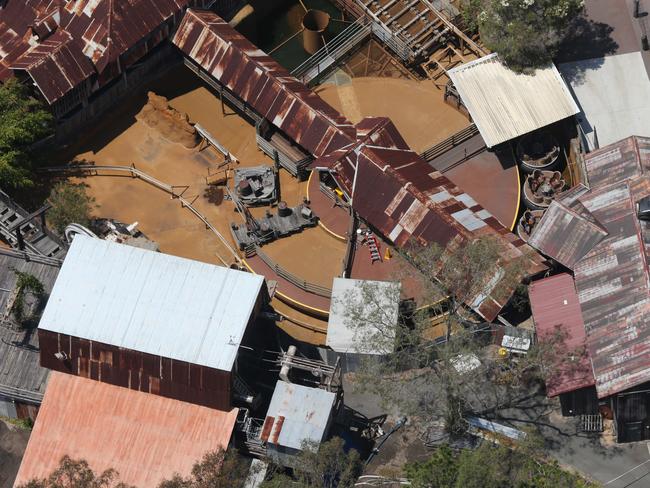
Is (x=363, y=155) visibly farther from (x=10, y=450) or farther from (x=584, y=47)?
(x=10, y=450)

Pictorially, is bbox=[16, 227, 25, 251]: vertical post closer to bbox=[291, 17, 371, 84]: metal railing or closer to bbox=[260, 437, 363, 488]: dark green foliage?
bbox=[260, 437, 363, 488]: dark green foliage

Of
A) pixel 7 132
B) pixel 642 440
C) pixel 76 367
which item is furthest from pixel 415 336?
pixel 7 132

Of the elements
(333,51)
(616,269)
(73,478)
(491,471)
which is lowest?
(73,478)

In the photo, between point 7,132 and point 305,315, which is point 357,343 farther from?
point 7,132

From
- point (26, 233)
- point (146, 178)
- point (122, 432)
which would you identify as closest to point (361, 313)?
point (122, 432)

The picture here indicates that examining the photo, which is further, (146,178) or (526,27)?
(146,178)

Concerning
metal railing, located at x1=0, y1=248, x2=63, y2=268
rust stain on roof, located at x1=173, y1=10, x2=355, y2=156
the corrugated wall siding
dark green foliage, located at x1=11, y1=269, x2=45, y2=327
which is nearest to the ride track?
rust stain on roof, located at x1=173, y1=10, x2=355, y2=156

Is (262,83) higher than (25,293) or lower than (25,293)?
higher
